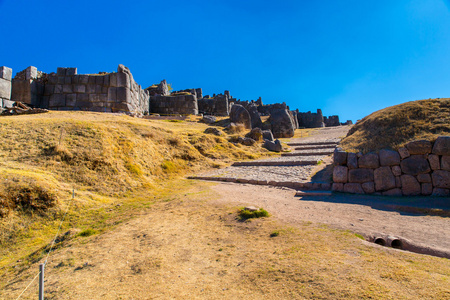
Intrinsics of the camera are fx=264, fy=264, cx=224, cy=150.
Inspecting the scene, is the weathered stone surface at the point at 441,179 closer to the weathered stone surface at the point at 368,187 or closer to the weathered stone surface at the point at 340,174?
the weathered stone surface at the point at 368,187

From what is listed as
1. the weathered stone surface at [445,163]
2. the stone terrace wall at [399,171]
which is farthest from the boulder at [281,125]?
the weathered stone surface at [445,163]

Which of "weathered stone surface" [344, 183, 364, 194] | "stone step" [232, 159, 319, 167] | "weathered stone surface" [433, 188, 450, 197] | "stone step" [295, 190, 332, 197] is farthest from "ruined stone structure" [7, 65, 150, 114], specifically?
"weathered stone surface" [433, 188, 450, 197]

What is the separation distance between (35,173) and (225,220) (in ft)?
15.9

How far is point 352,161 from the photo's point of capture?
29.0 ft

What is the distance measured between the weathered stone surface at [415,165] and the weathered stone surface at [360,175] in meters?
0.91

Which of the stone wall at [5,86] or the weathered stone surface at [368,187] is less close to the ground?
the stone wall at [5,86]

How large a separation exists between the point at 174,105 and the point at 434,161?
878 inches

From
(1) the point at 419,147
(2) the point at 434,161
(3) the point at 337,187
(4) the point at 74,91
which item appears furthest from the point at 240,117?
(2) the point at 434,161

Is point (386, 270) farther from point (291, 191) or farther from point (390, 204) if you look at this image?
point (291, 191)

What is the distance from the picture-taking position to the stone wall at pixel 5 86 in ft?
49.8

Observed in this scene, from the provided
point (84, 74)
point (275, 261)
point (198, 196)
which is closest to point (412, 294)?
point (275, 261)

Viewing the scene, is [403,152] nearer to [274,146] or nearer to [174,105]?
[274,146]

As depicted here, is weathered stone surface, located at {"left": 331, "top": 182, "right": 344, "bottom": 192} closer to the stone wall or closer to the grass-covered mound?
the grass-covered mound

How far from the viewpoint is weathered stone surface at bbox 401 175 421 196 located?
25.4 ft
